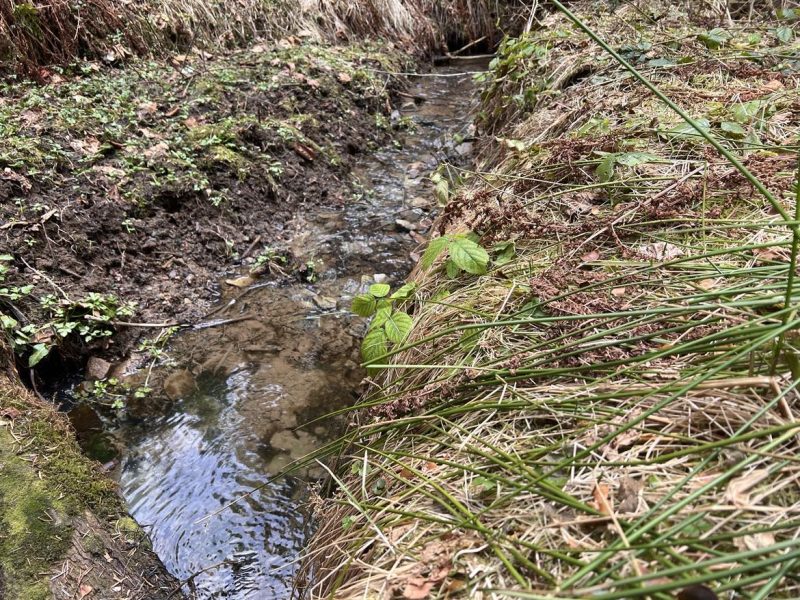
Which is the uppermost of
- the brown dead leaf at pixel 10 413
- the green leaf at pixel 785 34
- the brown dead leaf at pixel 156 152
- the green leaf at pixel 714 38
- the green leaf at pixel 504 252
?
the brown dead leaf at pixel 156 152

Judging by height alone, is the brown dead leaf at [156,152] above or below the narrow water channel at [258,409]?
above

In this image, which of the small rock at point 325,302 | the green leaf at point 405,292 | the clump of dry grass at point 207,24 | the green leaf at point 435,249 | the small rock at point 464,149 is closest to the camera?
the green leaf at point 435,249

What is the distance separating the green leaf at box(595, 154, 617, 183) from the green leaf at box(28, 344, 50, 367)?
10.6 feet

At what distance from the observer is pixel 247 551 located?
88.4 inches

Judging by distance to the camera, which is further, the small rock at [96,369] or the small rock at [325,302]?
the small rock at [325,302]

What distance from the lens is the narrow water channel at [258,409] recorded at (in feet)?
7.41

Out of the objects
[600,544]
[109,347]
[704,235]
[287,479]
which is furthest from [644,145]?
[109,347]

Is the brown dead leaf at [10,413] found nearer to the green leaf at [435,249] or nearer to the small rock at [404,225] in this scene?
the green leaf at [435,249]

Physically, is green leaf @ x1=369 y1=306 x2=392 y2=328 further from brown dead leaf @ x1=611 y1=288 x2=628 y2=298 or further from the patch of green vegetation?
the patch of green vegetation

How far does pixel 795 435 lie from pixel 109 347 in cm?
348

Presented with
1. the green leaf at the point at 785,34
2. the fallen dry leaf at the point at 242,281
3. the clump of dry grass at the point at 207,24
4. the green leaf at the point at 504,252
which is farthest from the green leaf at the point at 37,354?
the green leaf at the point at 785,34

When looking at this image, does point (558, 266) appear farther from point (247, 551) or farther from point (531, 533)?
point (247, 551)

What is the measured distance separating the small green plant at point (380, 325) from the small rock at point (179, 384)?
4.73ft

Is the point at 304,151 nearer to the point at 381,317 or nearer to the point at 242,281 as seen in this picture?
the point at 242,281
